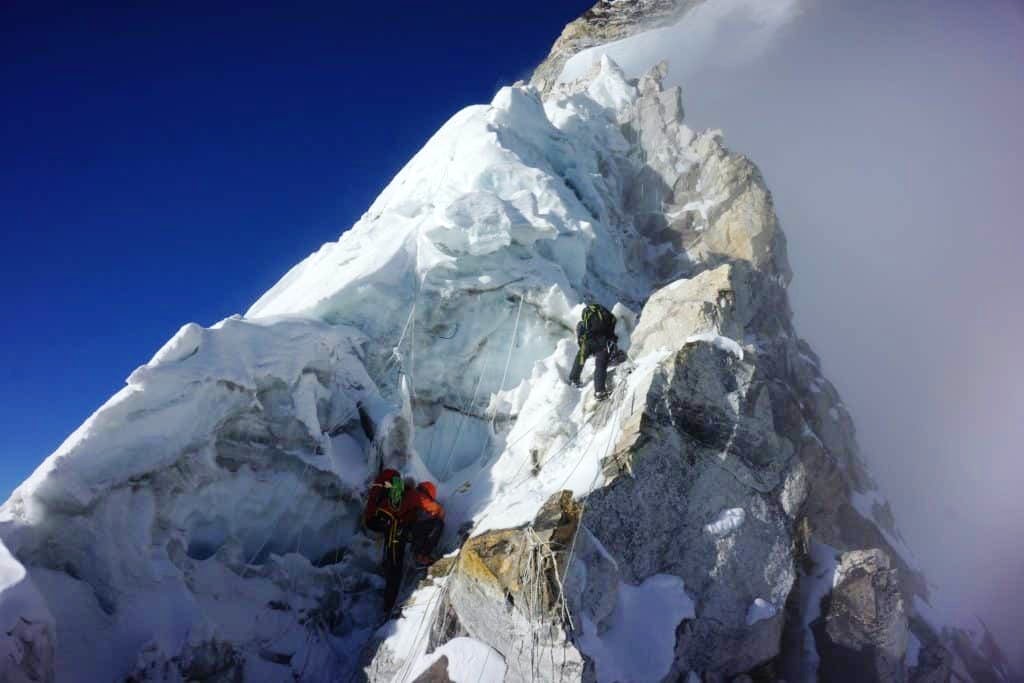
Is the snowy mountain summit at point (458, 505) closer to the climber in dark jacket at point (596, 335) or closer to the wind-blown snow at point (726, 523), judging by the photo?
the wind-blown snow at point (726, 523)

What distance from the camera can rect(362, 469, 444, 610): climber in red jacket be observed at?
21.7ft

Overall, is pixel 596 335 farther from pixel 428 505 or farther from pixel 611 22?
pixel 611 22

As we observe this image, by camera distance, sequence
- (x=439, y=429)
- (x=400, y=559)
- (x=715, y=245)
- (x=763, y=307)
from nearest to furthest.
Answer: (x=400, y=559) → (x=439, y=429) → (x=763, y=307) → (x=715, y=245)

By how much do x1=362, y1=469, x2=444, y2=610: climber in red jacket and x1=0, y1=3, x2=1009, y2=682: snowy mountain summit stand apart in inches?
11.3

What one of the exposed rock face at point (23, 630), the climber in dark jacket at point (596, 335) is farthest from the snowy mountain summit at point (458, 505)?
the climber in dark jacket at point (596, 335)

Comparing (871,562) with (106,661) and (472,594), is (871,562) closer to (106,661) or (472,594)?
(472,594)

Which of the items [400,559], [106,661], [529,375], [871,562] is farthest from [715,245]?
[106,661]

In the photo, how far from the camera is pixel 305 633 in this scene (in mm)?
6332

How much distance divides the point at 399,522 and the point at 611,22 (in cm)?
4239

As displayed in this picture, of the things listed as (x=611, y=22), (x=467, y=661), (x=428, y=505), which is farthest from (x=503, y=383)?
(x=611, y=22)

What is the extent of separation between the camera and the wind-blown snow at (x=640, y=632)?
527 centimetres

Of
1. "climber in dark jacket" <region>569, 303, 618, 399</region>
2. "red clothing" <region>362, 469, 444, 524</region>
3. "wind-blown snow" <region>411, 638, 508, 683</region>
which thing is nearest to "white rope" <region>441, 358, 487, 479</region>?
"red clothing" <region>362, 469, 444, 524</region>

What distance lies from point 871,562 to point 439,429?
6.65 m

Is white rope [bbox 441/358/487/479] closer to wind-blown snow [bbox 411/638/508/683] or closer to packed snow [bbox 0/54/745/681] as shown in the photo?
packed snow [bbox 0/54/745/681]
